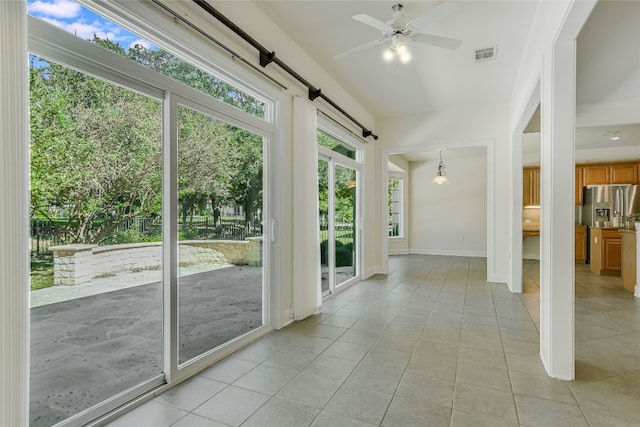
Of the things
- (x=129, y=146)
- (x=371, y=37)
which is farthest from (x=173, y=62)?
(x=371, y=37)

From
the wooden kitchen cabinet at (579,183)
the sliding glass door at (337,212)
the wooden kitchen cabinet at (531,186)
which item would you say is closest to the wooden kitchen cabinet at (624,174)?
the wooden kitchen cabinet at (579,183)

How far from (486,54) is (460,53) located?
0.31m

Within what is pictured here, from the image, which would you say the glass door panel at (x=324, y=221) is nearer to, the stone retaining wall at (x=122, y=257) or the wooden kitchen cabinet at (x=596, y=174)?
the stone retaining wall at (x=122, y=257)

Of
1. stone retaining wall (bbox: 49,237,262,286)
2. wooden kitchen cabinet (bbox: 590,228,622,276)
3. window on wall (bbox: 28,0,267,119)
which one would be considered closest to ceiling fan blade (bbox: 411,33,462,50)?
window on wall (bbox: 28,0,267,119)

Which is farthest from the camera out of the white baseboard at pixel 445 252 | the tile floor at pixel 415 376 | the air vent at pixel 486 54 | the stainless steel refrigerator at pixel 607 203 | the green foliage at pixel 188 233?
the white baseboard at pixel 445 252

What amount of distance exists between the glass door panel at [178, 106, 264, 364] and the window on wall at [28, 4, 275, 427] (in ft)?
0.04

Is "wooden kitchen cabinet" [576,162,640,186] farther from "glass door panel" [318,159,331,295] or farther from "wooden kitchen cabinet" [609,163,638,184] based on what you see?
"glass door panel" [318,159,331,295]

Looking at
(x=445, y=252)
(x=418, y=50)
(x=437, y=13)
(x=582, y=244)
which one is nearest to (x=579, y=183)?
(x=582, y=244)

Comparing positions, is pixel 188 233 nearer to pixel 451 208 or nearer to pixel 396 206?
pixel 396 206

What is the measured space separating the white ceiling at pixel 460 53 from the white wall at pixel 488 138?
0.25 metres

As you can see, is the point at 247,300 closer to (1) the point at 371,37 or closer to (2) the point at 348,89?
(1) the point at 371,37

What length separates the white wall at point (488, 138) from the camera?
5316 mm

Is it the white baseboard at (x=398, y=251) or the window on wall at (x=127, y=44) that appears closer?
the window on wall at (x=127, y=44)

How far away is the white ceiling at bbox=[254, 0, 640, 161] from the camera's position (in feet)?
9.41
